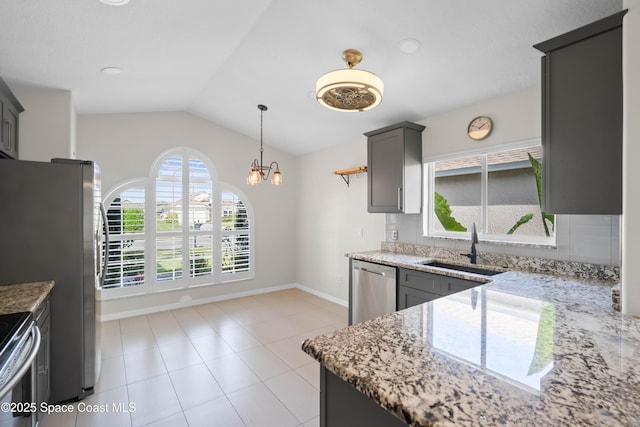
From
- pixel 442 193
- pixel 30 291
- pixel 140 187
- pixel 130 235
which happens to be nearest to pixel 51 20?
pixel 30 291

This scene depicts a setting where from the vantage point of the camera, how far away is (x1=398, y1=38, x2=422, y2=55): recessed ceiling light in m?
2.21

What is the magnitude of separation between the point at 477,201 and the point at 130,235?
4.39 metres

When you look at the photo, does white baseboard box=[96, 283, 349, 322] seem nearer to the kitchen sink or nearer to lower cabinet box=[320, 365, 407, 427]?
the kitchen sink

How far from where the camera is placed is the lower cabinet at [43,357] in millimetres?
1806

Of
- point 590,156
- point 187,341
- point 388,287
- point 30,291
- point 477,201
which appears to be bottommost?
point 187,341

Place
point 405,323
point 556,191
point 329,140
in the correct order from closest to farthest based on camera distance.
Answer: point 405,323
point 556,191
point 329,140

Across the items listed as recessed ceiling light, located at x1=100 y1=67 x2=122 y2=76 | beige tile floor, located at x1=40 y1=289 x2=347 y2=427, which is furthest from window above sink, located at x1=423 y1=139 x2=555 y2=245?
recessed ceiling light, located at x1=100 y1=67 x2=122 y2=76

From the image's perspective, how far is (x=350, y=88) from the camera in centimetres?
179

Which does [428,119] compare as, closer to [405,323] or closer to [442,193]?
[442,193]

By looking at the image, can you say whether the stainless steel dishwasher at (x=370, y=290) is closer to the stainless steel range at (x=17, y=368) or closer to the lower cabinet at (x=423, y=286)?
the lower cabinet at (x=423, y=286)

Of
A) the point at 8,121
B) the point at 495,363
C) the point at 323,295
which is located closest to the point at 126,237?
the point at 8,121

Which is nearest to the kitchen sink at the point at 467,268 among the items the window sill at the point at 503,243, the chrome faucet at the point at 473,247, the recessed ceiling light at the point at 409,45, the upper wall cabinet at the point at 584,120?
the chrome faucet at the point at 473,247

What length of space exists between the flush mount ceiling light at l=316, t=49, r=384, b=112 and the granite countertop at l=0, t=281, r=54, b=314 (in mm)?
2096

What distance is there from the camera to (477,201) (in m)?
3.16
